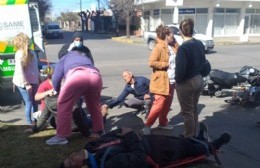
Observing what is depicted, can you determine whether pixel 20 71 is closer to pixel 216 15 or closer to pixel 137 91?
pixel 137 91

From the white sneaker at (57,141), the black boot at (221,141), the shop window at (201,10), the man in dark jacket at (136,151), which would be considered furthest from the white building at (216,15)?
the man in dark jacket at (136,151)

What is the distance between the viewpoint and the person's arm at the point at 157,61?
19.4ft

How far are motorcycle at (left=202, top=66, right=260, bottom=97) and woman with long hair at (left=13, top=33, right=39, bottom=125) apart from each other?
4.76 metres

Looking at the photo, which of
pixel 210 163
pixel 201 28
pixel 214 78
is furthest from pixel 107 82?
pixel 201 28

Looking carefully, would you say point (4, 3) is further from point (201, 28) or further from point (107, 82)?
point (201, 28)

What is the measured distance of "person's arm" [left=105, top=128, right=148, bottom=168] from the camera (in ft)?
11.2

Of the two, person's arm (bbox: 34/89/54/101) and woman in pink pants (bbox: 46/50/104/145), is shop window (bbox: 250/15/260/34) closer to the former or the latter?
person's arm (bbox: 34/89/54/101)

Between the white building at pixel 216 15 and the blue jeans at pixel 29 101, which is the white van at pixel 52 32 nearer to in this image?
the white building at pixel 216 15

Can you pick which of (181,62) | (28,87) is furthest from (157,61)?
(28,87)

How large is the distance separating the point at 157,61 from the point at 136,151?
2.65 metres

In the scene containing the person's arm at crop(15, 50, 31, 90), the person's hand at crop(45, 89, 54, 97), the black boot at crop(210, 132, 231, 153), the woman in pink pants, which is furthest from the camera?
the person's arm at crop(15, 50, 31, 90)

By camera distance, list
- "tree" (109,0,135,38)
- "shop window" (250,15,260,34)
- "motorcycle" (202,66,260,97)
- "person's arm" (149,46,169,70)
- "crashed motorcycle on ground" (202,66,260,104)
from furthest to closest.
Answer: "tree" (109,0,135,38) → "shop window" (250,15,260,34) → "motorcycle" (202,66,260,97) → "crashed motorcycle on ground" (202,66,260,104) → "person's arm" (149,46,169,70)

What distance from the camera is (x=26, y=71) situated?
21.1 feet

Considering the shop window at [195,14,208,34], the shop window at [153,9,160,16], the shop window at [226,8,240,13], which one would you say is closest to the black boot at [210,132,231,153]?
the shop window at [195,14,208,34]
